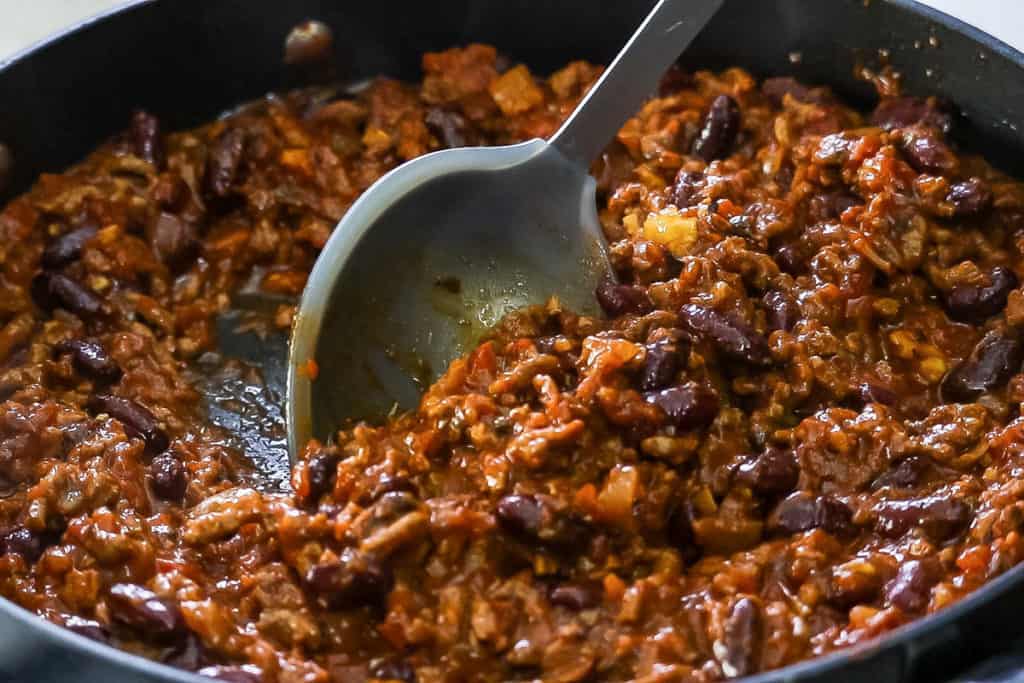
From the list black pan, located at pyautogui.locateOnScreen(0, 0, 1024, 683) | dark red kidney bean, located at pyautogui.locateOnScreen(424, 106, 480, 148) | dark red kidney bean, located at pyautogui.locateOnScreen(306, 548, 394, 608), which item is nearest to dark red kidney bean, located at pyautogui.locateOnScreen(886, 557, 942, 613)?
dark red kidney bean, located at pyautogui.locateOnScreen(306, 548, 394, 608)

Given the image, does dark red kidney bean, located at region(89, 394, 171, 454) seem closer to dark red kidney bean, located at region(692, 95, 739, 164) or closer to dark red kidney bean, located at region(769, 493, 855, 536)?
dark red kidney bean, located at region(769, 493, 855, 536)

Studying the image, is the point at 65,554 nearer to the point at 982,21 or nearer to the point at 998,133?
the point at 998,133

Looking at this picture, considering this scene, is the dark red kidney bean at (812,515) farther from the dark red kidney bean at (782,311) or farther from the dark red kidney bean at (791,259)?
the dark red kidney bean at (791,259)

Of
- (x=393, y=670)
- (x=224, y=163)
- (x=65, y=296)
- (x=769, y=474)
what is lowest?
(x=393, y=670)

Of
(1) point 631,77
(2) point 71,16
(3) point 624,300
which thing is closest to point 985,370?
(3) point 624,300

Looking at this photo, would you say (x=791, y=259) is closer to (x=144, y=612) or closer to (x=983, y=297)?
(x=983, y=297)

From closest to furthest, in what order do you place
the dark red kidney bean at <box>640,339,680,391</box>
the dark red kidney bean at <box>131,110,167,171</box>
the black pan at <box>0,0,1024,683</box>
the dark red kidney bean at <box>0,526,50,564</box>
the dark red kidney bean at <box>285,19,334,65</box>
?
the dark red kidney bean at <box>0,526,50,564</box>, the dark red kidney bean at <box>640,339,680,391</box>, the black pan at <box>0,0,1024,683</box>, the dark red kidney bean at <box>131,110,167,171</box>, the dark red kidney bean at <box>285,19,334,65</box>

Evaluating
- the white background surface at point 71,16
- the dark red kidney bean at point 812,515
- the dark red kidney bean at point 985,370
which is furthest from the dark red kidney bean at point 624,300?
the white background surface at point 71,16
